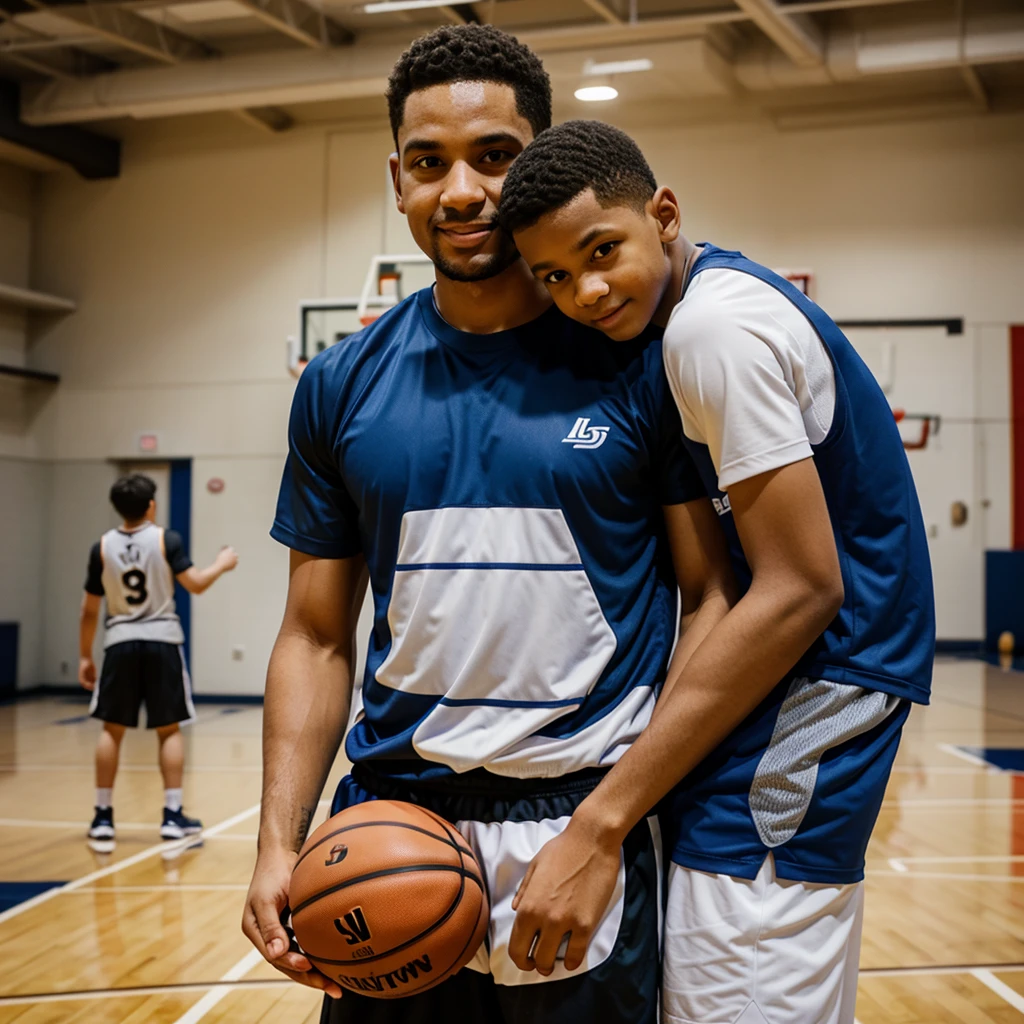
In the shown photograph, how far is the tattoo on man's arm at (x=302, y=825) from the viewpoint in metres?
1.65

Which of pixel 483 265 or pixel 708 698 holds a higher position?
pixel 483 265

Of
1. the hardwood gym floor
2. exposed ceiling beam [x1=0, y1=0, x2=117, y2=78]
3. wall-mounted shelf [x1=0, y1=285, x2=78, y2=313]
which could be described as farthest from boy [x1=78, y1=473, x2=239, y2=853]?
wall-mounted shelf [x1=0, y1=285, x2=78, y2=313]

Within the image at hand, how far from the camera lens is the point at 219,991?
3684mm

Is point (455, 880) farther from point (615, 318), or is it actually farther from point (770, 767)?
point (615, 318)

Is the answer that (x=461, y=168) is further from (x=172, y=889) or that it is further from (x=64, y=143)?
(x=64, y=143)

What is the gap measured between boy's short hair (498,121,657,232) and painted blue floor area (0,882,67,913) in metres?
4.13

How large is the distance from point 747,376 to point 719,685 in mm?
352

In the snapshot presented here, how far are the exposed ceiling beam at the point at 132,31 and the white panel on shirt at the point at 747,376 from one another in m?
9.52

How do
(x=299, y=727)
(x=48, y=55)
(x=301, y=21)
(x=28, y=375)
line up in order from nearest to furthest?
(x=299, y=727)
(x=301, y=21)
(x=48, y=55)
(x=28, y=375)

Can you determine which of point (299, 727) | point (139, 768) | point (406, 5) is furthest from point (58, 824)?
point (406, 5)

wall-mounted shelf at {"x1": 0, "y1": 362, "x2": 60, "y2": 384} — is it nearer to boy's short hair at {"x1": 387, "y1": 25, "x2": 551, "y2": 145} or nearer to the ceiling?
the ceiling

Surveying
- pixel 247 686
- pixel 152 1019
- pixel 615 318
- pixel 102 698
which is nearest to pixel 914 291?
pixel 247 686

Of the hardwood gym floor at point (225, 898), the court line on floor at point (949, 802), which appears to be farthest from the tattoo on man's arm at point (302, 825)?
the court line on floor at point (949, 802)

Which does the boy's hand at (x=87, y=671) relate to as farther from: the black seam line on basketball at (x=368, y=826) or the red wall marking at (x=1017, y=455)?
the red wall marking at (x=1017, y=455)
